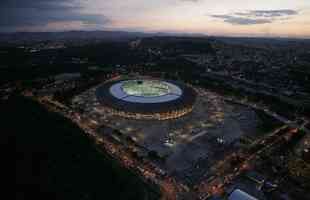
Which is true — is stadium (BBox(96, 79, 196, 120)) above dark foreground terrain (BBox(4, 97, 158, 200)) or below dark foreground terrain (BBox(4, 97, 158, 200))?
above

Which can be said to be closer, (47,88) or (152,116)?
(152,116)

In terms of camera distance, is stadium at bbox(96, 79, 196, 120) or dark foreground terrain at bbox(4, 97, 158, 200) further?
stadium at bbox(96, 79, 196, 120)

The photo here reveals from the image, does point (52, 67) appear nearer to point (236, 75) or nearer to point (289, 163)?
point (236, 75)

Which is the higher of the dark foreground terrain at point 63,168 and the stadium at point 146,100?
the stadium at point 146,100

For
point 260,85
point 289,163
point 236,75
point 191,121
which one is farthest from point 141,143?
point 236,75

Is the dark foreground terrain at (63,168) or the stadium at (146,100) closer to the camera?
the dark foreground terrain at (63,168)
